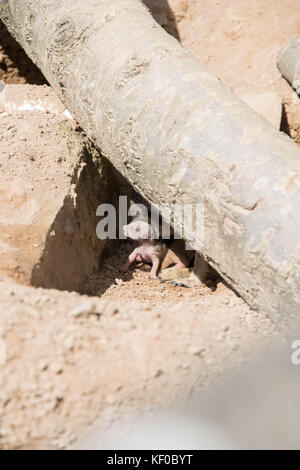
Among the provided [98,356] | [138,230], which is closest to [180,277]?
[138,230]

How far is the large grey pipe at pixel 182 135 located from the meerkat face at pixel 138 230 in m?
0.89

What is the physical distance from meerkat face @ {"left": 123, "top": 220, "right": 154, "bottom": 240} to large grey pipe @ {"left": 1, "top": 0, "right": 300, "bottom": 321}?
2.92ft

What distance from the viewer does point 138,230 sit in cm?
396

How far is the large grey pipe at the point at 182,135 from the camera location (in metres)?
2.27

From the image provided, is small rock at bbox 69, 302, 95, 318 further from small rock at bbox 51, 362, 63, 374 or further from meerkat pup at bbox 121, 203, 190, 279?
meerkat pup at bbox 121, 203, 190, 279

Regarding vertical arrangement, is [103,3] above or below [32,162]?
above

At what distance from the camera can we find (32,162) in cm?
311

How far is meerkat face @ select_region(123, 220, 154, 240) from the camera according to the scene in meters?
3.90

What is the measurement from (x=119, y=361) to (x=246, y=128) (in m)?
1.37

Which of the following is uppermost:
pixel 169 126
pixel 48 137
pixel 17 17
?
pixel 169 126

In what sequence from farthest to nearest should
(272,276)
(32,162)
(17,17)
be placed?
1. (17,17)
2. (32,162)
3. (272,276)
